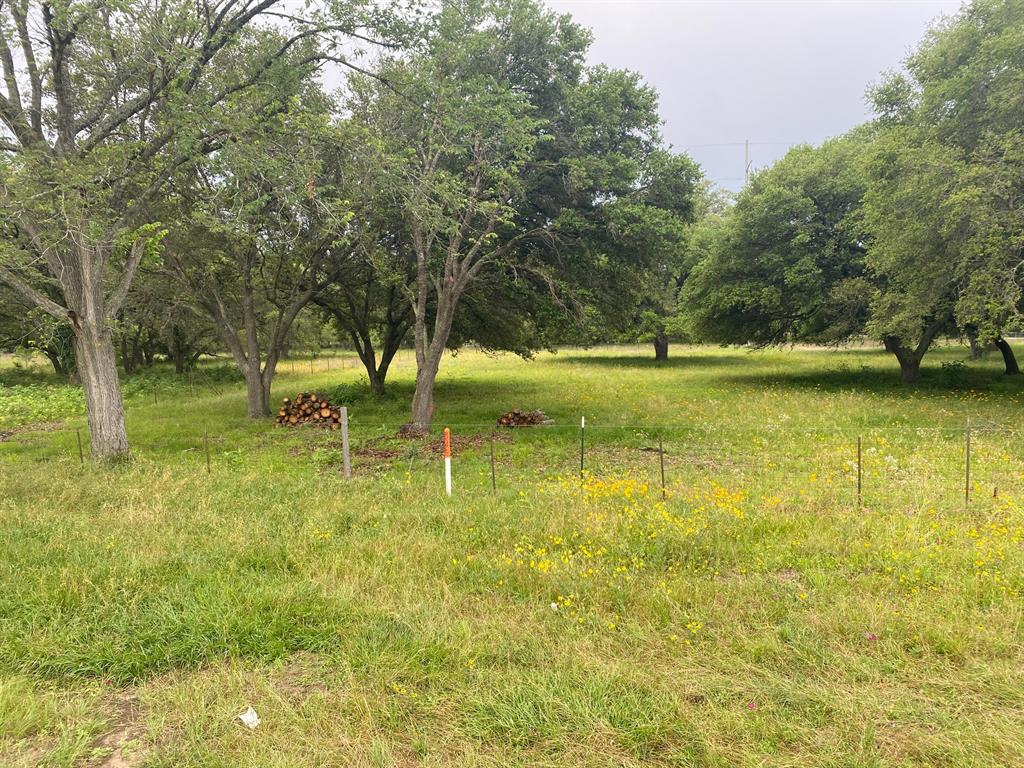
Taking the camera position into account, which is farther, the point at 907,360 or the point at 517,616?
the point at 907,360

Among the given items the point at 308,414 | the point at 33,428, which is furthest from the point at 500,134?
the point at 33,428

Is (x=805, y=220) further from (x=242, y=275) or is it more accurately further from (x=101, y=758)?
(x=101, y=758)

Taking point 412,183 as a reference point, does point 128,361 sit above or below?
below

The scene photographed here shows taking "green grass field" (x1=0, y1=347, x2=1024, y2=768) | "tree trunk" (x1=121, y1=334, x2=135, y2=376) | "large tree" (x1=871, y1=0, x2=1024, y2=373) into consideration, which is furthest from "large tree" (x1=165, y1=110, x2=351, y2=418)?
"tree trunk" (x1=121, y1=334, x2=135, y2=376)

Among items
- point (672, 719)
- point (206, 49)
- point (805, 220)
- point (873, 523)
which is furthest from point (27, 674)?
point (805, 220)

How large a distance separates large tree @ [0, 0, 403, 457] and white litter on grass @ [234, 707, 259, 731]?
7.73 m

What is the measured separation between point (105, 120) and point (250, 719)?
1057 cm

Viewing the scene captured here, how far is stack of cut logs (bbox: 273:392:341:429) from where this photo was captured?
1495 cm

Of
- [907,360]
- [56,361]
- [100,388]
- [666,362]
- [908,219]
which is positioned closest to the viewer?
[100,388]

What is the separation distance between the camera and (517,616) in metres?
4.11

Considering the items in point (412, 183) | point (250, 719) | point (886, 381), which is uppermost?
point (412, 183)

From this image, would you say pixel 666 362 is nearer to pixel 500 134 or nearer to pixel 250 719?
pixel 500 134

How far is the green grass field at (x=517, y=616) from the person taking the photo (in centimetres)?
292

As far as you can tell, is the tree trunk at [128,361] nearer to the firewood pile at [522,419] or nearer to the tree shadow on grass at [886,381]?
the firewood pile at [522,419]
